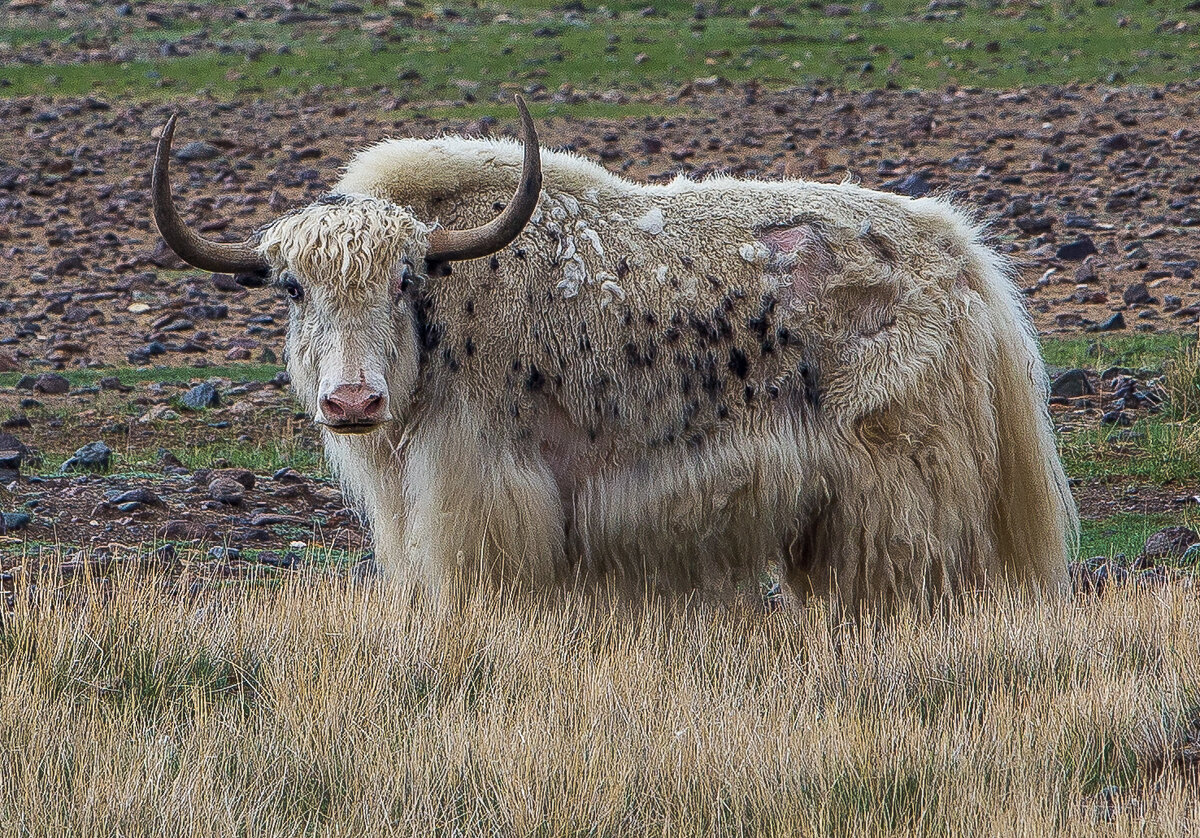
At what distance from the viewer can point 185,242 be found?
5195 mm

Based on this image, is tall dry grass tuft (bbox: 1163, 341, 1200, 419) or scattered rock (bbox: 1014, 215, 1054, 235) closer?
tall dry grass tuft (bbox: 1163, 341, 1200, 419)

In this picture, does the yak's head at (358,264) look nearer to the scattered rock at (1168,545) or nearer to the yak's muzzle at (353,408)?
the yak's muzzle at (353,408)

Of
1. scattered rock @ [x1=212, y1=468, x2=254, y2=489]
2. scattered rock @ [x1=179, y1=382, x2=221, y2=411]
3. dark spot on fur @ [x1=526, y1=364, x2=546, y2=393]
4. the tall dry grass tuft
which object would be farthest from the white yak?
scattered rock @ [x1=179, y1=382, x2=221, y2=411]

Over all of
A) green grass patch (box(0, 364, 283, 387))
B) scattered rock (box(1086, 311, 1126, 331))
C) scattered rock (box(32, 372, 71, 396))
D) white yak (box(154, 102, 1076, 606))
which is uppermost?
white yak (box(154, 102, 1076, 606))

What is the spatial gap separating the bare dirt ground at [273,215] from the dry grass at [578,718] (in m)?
1.18

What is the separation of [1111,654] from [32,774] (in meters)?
2.80

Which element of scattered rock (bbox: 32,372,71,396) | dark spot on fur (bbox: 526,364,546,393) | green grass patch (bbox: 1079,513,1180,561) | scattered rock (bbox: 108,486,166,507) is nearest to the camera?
dark spot on fur (bbox: 526,364,546,393)

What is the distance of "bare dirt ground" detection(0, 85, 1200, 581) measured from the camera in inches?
284

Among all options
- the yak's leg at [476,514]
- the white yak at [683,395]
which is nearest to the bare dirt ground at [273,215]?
the yak's leg at [476,514]

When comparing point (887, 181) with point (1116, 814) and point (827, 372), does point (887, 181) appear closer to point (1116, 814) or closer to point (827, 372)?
point (827, 372)

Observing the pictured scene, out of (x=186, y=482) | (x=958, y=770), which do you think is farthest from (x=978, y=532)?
(x=186, y=482)

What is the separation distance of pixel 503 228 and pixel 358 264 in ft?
1.47

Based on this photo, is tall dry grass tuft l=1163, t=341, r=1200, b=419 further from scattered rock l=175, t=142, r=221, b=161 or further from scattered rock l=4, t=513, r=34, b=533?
scattered rock l=175, t=142, r=221, b=161

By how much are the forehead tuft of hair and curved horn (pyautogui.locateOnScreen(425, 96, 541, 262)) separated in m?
0.07
